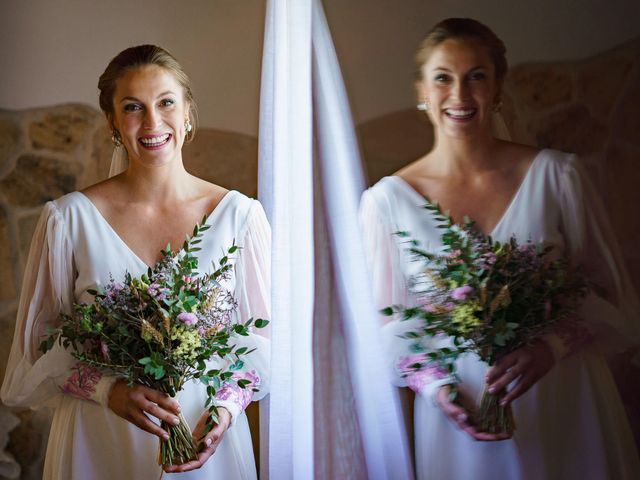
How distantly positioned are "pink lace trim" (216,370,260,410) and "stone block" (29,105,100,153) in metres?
0.70

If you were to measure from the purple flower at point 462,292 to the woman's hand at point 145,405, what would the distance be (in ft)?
2.19

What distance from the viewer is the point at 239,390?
6.27 feet

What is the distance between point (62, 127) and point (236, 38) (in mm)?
499

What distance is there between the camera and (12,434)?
204cm

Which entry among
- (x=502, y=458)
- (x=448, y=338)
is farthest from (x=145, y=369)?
(x=502, y=458)

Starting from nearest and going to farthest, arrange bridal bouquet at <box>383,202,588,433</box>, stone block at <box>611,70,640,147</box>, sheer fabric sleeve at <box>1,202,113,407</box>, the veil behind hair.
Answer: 1. bridal bouquet at <box>383,202,588,433</box>
2. stone block at <box>611,70,640,147</box>
3. sheer fabric sleeve at <box>1,202,113,407</box>
4. the veil behind hair

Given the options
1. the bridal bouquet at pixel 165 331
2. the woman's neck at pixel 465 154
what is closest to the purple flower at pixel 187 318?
the bridal bouquet at pixel 165 331

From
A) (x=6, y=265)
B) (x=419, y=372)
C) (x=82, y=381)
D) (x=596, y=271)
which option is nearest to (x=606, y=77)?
(x=596, y=271)

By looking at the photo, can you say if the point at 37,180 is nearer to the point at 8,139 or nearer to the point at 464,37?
the point at 8,139

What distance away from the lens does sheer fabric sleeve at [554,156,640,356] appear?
68.9 inches

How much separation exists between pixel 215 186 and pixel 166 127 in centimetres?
19

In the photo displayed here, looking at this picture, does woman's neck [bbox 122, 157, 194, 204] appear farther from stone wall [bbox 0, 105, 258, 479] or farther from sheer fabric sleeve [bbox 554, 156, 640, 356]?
sheer fabric sleeve [bbox 554, 156, 640, 356]

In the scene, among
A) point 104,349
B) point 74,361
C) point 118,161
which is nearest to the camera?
point 104,349

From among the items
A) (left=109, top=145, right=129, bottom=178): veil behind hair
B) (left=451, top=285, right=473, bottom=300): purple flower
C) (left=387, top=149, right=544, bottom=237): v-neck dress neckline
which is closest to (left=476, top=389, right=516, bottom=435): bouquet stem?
(left=451, top=285, right=473, bottom=300): purple flower
